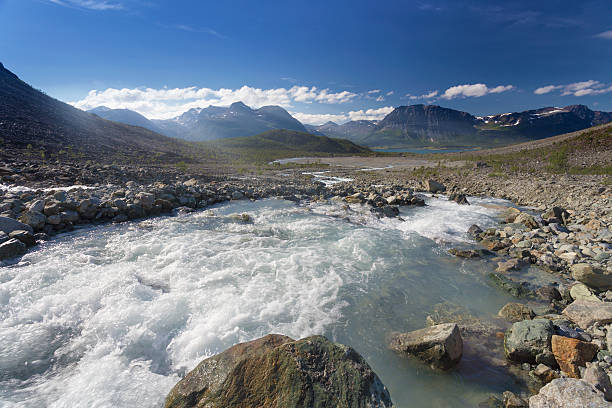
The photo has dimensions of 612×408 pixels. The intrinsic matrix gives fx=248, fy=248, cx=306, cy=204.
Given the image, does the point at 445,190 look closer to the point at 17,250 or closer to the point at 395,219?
the point at 395,219

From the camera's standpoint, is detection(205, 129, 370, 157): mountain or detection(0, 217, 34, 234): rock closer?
detection(0, 217, 34, 234): rock

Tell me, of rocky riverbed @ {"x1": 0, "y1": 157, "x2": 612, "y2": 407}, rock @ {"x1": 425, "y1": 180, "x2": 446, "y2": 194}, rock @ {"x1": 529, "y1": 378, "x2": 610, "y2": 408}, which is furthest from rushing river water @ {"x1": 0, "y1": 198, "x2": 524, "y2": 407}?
rock @ {"x1": 425, "y1": 180, "x2": 446, "y2": 194}

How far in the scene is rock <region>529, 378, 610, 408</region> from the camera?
10.1 ft

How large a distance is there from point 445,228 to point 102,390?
13700 mm

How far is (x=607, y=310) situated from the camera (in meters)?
5.06

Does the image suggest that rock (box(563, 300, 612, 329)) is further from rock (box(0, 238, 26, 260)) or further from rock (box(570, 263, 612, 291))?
rock (box(0, 238, 26, 260))

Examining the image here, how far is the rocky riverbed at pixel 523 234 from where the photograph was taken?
13.7 feet

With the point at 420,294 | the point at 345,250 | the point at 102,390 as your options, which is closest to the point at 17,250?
the point at 102,390

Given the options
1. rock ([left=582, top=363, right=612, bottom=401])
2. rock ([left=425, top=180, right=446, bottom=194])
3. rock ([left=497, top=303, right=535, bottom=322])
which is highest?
rock ([left=425, top=180, right=446, bottom=194])

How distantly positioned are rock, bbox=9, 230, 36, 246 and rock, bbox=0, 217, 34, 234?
0.25 metres

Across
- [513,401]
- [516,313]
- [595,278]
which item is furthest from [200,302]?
[595,278]

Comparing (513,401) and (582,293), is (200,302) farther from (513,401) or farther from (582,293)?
(582,293)

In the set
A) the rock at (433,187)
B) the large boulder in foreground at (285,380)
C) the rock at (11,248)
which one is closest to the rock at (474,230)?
the large boulder in foreground at (285,380)

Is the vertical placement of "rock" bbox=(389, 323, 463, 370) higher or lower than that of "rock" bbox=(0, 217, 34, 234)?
lower
